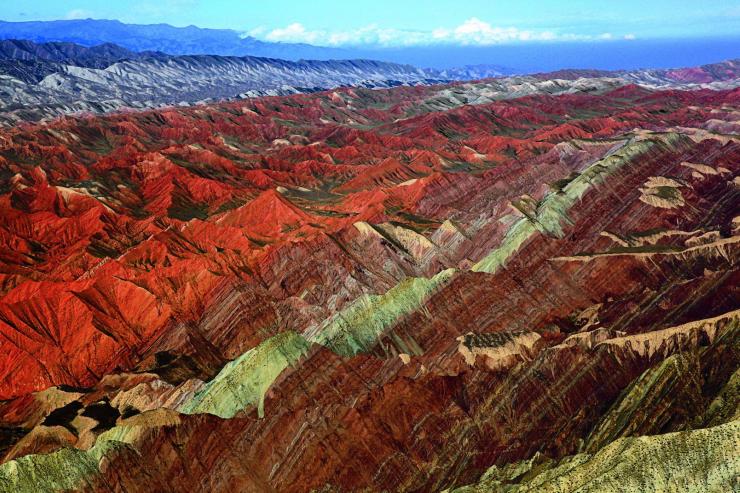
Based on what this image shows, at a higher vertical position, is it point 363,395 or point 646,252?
point 646,252

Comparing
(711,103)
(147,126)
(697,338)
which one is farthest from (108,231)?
(711,103)

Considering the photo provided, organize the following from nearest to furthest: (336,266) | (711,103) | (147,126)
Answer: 1. (336,266)
2. (147,126)
3. (711,103)

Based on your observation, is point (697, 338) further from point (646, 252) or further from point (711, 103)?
point (711, 103)

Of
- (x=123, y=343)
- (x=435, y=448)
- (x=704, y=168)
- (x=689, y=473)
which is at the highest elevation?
(x=704, y=168)

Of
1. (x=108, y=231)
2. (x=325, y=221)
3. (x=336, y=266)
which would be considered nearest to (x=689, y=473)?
(x=336, y=266)

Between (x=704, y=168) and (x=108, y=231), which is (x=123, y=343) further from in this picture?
(x=704, y=168)

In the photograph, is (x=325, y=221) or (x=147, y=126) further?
(x=147, y=126)

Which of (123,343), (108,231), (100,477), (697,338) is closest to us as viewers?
(100,477)
